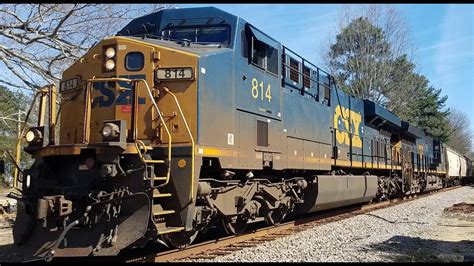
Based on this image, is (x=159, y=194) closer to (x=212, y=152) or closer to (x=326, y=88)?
(x=212, y=152)

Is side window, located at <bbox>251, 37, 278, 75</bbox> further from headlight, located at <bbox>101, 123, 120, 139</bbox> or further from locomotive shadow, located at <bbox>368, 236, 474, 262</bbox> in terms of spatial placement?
locomotive shadow, located at <bbox>368, 236, 474, 262</bbox>

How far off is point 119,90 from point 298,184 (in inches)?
197

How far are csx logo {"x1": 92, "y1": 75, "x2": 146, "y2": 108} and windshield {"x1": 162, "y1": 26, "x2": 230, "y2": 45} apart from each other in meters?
1.55

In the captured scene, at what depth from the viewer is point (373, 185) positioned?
15.4 metres

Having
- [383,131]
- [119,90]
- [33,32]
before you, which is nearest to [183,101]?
[119,90]

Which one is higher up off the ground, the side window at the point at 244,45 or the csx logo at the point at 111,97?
the side window at the point at 244,45

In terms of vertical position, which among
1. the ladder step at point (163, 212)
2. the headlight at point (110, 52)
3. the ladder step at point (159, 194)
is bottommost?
the ladder step at point (163, 212)

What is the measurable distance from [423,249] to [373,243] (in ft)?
2.74

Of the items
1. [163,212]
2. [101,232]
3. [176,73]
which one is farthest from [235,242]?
[176,73]

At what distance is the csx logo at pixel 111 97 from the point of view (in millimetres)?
6844

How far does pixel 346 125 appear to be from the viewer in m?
14.2

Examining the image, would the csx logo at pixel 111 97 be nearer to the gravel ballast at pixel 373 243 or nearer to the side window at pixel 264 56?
the side window at pixel 264 56

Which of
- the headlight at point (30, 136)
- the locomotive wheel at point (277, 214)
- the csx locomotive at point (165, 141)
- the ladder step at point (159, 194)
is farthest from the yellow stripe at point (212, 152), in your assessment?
the locomotive wheel at point (277, 214)

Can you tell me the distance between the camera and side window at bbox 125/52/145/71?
692 cm
